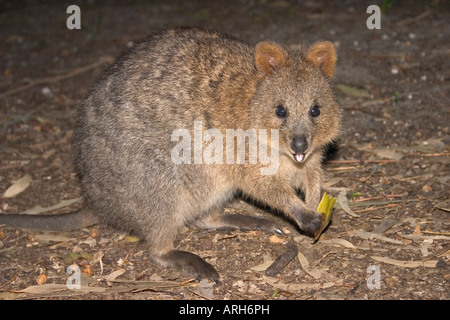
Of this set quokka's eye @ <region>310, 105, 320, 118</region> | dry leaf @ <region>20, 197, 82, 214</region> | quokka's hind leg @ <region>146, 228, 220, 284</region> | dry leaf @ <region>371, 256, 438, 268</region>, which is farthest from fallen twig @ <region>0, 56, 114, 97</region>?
dry leaf @ <region>371, 256, 438, 268</region>

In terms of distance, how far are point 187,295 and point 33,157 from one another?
3.07 metres

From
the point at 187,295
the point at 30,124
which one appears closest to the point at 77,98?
the point at 30,124

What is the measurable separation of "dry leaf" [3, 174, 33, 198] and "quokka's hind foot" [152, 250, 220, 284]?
196 centimetres

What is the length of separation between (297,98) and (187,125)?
36.2 inches

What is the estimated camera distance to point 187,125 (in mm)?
4984

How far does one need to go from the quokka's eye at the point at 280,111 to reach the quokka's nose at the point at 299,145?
0.81 feet

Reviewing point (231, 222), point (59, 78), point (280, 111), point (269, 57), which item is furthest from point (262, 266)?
point (59, 78)

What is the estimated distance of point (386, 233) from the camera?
16.6 ft

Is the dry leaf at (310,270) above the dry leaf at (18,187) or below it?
below

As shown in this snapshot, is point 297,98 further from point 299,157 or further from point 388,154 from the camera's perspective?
point 388,154

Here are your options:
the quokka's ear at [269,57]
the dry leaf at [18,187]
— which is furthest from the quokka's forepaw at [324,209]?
the dry leaf at [18,187]

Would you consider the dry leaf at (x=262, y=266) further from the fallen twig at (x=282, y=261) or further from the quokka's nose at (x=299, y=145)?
the quokka's nose at (x=299, y=145)

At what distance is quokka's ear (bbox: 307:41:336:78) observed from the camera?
4.81 metres

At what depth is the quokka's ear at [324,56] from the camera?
4812 mm
